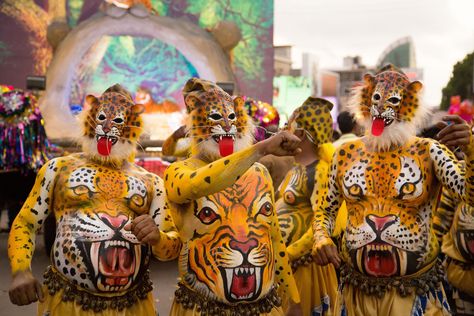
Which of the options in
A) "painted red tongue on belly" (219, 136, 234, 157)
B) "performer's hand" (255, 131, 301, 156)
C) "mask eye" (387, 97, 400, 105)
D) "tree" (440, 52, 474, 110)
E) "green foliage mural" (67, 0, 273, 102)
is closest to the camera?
"performer's hand" (255, 131, 301, 156)

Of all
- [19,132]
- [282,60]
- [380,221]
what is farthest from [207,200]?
[282,60]

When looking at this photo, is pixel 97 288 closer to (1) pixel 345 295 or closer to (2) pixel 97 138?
(2) pixel 97 138

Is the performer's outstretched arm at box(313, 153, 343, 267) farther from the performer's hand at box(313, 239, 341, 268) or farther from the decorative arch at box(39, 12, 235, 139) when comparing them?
the decorative arch at box(39, 12, 235, 139)

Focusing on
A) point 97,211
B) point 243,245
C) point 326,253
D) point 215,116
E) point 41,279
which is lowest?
point 41,279

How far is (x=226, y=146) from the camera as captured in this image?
3352mm

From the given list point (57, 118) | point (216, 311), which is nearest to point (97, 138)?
point (216, 311)

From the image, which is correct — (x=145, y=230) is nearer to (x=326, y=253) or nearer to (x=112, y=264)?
(x=112, y=264)

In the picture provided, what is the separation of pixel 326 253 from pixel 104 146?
1.38 meters

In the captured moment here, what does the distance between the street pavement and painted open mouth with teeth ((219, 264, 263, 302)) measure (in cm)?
344

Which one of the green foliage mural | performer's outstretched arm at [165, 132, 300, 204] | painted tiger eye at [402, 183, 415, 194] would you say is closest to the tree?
the green foliage mural

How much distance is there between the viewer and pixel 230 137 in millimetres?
3379

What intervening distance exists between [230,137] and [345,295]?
1.21m

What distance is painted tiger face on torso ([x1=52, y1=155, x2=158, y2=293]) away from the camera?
3543 millimetres

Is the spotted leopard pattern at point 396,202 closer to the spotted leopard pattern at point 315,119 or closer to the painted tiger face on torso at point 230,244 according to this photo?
the painted tiger face on torso at point 230,244
